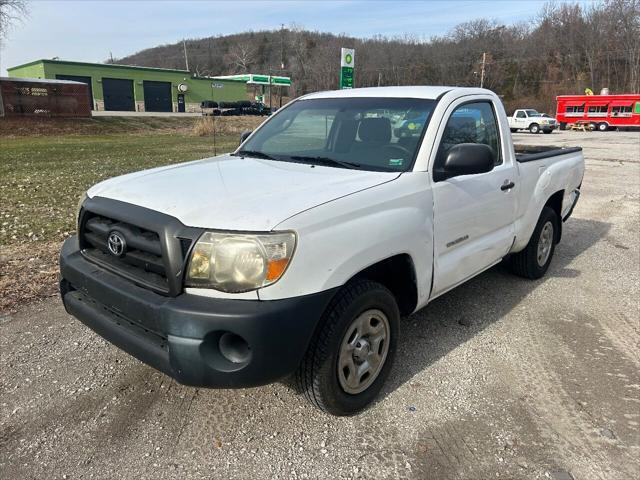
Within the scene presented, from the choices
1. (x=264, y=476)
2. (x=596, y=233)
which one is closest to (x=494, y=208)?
(x=264, y=476)

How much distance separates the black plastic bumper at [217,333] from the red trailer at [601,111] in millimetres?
44810

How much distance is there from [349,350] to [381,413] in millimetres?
503

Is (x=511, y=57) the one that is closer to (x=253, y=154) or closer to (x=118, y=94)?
(x=118, y=94)

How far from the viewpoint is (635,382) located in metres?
3.28

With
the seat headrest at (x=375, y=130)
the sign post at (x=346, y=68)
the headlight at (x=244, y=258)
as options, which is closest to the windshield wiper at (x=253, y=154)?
the seat headrest at (x=375, y=130)

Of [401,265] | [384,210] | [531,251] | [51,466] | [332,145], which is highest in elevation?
[332,145]

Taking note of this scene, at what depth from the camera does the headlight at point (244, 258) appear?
2277 millimetres

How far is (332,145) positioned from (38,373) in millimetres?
2548

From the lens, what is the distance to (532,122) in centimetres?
3809

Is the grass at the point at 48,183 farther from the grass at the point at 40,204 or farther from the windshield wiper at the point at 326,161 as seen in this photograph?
the windshield wiper at the point at 326,161

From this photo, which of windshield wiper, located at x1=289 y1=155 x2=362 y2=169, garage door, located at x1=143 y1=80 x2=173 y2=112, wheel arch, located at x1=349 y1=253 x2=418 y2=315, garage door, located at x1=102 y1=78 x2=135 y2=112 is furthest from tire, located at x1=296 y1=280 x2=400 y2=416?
garage door, located at x1=143 y1=80 x2=173 y2=112

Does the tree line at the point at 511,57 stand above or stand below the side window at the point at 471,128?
above

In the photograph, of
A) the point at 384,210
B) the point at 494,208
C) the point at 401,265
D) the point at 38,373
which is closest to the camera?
the point at 384,210

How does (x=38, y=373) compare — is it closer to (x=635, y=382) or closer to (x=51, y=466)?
(x=51, y=466)
